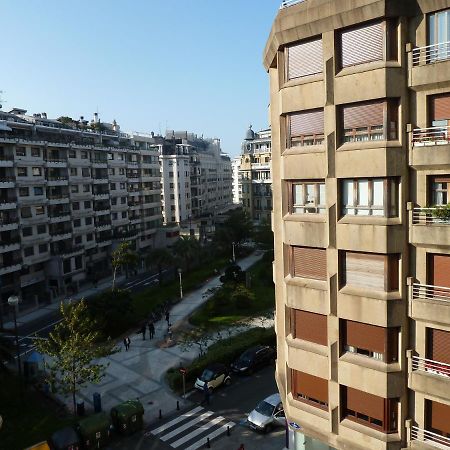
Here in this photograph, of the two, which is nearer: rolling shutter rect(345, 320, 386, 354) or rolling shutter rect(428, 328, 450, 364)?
rolling shutter rect(428, 328, 450, 364)

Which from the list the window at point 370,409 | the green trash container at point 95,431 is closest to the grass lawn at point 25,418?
the green trash container at point 95,431

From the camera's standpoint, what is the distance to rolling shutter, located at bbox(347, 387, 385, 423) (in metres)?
15.4

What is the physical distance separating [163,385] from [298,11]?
2564 centimetres

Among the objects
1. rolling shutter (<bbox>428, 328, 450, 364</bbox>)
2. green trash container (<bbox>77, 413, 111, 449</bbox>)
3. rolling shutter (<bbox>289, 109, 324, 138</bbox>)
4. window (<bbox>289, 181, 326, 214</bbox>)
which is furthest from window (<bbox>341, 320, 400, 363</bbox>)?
green trash container (<bbox>77, 413, 111, 449</bbox>)

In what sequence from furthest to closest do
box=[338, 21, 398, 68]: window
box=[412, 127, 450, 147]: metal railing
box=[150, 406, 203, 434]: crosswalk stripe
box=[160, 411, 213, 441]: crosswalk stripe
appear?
box=[150, 406, 203, 434]: crosswalk stripe, box=[160, 411, 213, 441]: crosswalk stripe, box=[338, 21, 398, 68]: window, box=[412, 127, 450, 147]: metal railing

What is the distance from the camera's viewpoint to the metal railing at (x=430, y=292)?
46.6ft

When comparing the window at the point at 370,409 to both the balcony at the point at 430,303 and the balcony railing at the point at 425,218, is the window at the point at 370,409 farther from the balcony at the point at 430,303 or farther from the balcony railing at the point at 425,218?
the balcony railing at the point at 425,218

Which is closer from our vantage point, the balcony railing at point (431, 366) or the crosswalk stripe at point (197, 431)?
the balcony railing at point (431, 366)

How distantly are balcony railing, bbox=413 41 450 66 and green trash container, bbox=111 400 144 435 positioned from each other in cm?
2247

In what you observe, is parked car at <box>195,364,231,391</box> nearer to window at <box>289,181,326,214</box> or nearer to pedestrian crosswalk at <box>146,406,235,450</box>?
pedestrian crosswalk at <box>146,406,235,450</box>

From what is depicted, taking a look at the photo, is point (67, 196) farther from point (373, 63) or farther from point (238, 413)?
point (373, 63)

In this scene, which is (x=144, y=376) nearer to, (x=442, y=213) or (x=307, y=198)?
(x=307, y=198)

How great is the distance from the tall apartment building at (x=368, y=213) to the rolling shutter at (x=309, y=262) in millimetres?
42

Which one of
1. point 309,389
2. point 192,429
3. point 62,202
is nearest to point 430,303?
point 309,389
